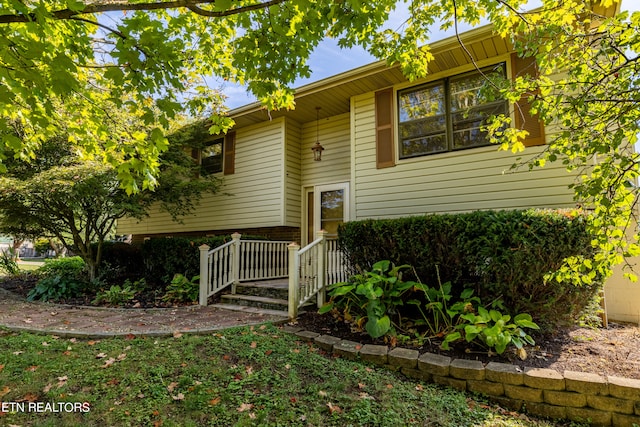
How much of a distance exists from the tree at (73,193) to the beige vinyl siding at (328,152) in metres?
2.68

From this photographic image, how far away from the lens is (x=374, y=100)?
693 cm

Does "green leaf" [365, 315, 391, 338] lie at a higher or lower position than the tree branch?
lower

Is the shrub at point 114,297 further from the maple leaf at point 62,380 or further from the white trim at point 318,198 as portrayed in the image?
the white trim at point 318,198

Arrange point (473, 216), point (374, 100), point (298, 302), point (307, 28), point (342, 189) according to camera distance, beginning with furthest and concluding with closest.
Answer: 1. point (342, 189)
2. point (374, 100)
3. point (298, 302)
4. point (473, 216)
5. point (307, 28)

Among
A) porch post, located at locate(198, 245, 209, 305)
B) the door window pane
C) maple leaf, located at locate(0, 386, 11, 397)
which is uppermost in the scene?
the door window pane

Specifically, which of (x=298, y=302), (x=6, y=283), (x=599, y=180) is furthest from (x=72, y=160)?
(x=599, y=180)

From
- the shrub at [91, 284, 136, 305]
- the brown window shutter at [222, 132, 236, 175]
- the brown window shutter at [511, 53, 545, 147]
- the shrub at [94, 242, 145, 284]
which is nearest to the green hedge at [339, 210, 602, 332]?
the brown window shutter at [511, 53, 545, 147]

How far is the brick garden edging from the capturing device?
2672 millimetres

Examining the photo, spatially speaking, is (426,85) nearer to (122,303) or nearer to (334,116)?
(334,116)

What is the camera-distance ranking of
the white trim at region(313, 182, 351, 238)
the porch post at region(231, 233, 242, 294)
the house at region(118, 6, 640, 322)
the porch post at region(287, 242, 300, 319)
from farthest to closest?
the white trim at region(313, 182, 351, 238) < the porch post at region(231, 233, 242, 294) < the house at region(118, 6, 640, 322) < the porch post at region(287, 242, 300, 319)

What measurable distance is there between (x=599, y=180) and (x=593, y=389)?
176 cm

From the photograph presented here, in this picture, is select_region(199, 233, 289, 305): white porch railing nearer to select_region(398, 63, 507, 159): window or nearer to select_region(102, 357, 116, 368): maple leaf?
select_region(102, 357, 116, 368): maple leaf

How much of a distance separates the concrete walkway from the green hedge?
7.66ft

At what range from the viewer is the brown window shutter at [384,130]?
6621 millimetres
